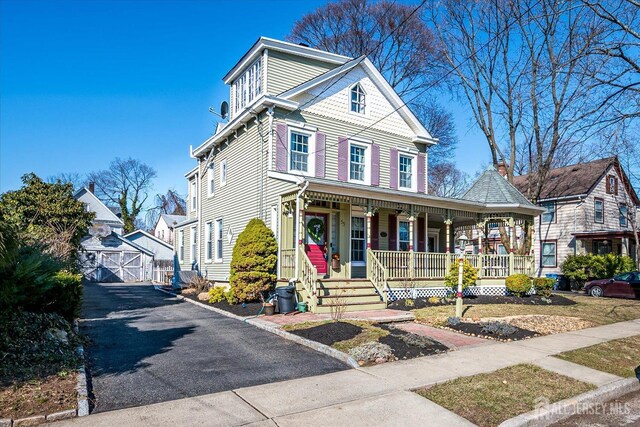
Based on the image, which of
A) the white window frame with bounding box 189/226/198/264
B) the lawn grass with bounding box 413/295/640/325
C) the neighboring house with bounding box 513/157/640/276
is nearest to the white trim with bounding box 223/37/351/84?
the white window frame with bounding box 189/226/198/264

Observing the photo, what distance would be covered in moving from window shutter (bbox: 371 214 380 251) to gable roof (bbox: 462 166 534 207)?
4541 millimetres

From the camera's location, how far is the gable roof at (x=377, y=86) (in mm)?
16219

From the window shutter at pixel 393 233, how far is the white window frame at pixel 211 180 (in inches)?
326

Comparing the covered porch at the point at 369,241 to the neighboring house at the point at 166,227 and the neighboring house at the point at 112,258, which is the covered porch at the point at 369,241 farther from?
the neighboring house at the point at 166,227

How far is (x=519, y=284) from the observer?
17.3 meters

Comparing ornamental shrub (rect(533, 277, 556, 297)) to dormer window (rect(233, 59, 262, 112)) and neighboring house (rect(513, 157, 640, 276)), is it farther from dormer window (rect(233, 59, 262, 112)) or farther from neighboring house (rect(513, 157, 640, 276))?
dormer window (rect(233, 59, 262, 112))

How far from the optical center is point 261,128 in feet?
52.5

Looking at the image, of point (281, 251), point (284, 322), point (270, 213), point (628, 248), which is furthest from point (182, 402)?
point (628, 248)

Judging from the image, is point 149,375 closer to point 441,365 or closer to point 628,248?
point 441,365

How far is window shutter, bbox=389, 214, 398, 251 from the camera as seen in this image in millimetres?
18234

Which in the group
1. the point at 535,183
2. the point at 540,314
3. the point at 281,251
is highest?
the point at 535,183

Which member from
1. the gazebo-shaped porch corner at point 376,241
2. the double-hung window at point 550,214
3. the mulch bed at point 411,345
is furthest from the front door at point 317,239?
the double-hung window at point 550,214

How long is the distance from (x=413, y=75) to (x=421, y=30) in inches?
115

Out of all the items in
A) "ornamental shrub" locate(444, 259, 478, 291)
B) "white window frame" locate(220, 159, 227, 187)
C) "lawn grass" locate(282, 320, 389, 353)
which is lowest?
"lawn grass" locate(282, 320, 389, 353)
